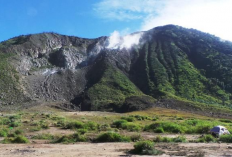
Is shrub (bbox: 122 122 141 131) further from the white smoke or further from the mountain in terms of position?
the white smoke

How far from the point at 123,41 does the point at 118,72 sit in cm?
3209

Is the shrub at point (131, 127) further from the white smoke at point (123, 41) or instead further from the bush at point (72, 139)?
the white smoke at point (123, 41)

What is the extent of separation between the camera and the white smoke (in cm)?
11442

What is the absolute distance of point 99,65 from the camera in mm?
95188

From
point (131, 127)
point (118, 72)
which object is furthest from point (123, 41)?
point (131, 127)

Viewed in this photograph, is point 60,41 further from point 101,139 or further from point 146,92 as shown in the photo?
point 101,139

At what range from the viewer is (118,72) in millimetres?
91750

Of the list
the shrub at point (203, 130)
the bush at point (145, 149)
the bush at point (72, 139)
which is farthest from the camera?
the shrub at point (203, 130)

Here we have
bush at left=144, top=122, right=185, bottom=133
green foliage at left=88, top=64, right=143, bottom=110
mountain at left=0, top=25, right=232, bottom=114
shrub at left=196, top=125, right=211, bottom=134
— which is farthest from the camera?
mountain at left=0, top=25, right=232, bottom=114

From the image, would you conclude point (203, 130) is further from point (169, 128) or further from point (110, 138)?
point (110, 138)

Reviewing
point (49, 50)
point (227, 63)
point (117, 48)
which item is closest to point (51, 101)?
point (49, 50)

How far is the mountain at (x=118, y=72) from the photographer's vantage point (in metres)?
71.5

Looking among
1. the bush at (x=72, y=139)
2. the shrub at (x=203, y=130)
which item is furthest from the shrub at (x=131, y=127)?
the bush at (x=72, y=139)

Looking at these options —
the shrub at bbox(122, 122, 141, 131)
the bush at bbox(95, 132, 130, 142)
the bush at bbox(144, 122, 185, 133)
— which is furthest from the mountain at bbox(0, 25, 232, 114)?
the bush at bbox(95, 132, 130, 142)
